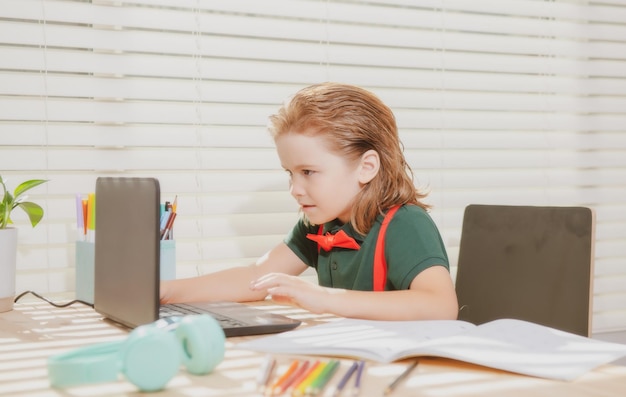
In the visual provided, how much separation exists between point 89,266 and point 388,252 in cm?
58

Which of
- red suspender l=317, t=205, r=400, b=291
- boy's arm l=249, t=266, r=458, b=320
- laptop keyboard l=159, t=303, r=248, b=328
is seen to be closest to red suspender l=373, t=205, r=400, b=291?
red suspender l=317, t=205, r=400, b=291

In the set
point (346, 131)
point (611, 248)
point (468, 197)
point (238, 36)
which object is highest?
point (238, 36)

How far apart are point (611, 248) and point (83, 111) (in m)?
1.56

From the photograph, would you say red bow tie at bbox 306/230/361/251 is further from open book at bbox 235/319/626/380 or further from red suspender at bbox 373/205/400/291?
open book at bbox 235/319/626/380

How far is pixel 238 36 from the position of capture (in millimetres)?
1830

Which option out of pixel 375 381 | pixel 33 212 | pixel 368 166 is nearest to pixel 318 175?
pixel 368 166

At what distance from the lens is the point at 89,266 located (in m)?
1.46

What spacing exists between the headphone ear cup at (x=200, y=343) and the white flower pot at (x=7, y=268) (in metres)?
0.68

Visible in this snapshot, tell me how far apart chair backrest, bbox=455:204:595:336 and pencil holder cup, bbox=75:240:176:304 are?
597 millimetres

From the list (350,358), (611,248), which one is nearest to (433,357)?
(350,358)

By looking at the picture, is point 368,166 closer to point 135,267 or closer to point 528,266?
point 528,266

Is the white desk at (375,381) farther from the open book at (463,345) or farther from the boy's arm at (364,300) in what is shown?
the boy's arm at (364,300)

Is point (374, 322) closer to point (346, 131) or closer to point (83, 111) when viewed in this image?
point (346, 131)

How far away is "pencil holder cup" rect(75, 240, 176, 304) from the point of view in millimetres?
1455
